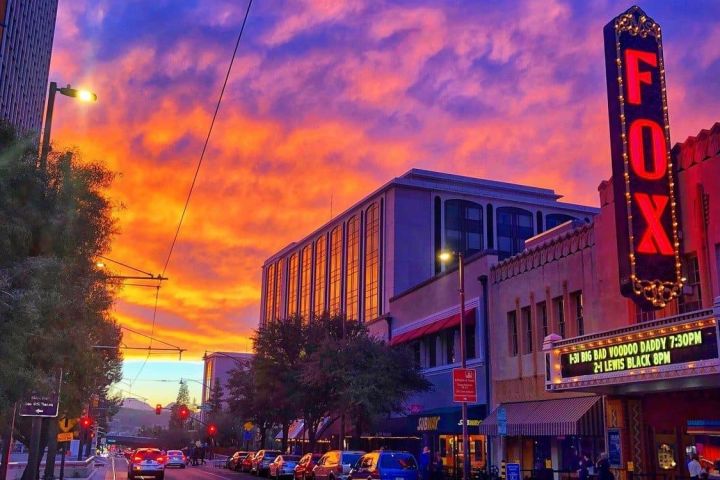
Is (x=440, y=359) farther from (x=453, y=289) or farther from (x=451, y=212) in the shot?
(x=451, y=212)

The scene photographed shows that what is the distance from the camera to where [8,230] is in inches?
550

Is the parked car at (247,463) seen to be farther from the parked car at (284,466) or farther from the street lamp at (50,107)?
the street lamp at (50,107)

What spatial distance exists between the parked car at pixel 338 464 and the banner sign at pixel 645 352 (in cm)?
1015

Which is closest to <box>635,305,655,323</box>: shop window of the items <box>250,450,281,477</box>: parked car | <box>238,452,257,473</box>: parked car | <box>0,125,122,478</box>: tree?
<box>0,125,122,478</box>: tree

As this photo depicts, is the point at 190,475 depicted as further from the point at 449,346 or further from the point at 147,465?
the point at 449,346

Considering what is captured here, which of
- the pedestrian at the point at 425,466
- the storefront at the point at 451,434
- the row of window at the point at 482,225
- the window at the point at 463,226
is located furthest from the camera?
the row of window at the point at 482,225

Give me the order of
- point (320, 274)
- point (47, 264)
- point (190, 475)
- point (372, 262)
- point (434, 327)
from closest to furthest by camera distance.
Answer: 1. point (47, 264)
2. point (434, 327)
3. point (190, 475)
4. point (372, 262)
5. point (320, 274)

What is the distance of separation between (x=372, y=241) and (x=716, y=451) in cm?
6029

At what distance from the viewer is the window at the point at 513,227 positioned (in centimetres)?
8344

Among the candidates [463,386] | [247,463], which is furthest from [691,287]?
[247,463]

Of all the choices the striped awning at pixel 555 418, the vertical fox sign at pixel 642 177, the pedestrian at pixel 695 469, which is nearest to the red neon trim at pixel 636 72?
the vertical fox sign at pixel 642 177

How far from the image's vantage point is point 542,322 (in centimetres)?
3069

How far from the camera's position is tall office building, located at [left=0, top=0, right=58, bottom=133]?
48844 mm

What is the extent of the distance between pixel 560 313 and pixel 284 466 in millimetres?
19714
